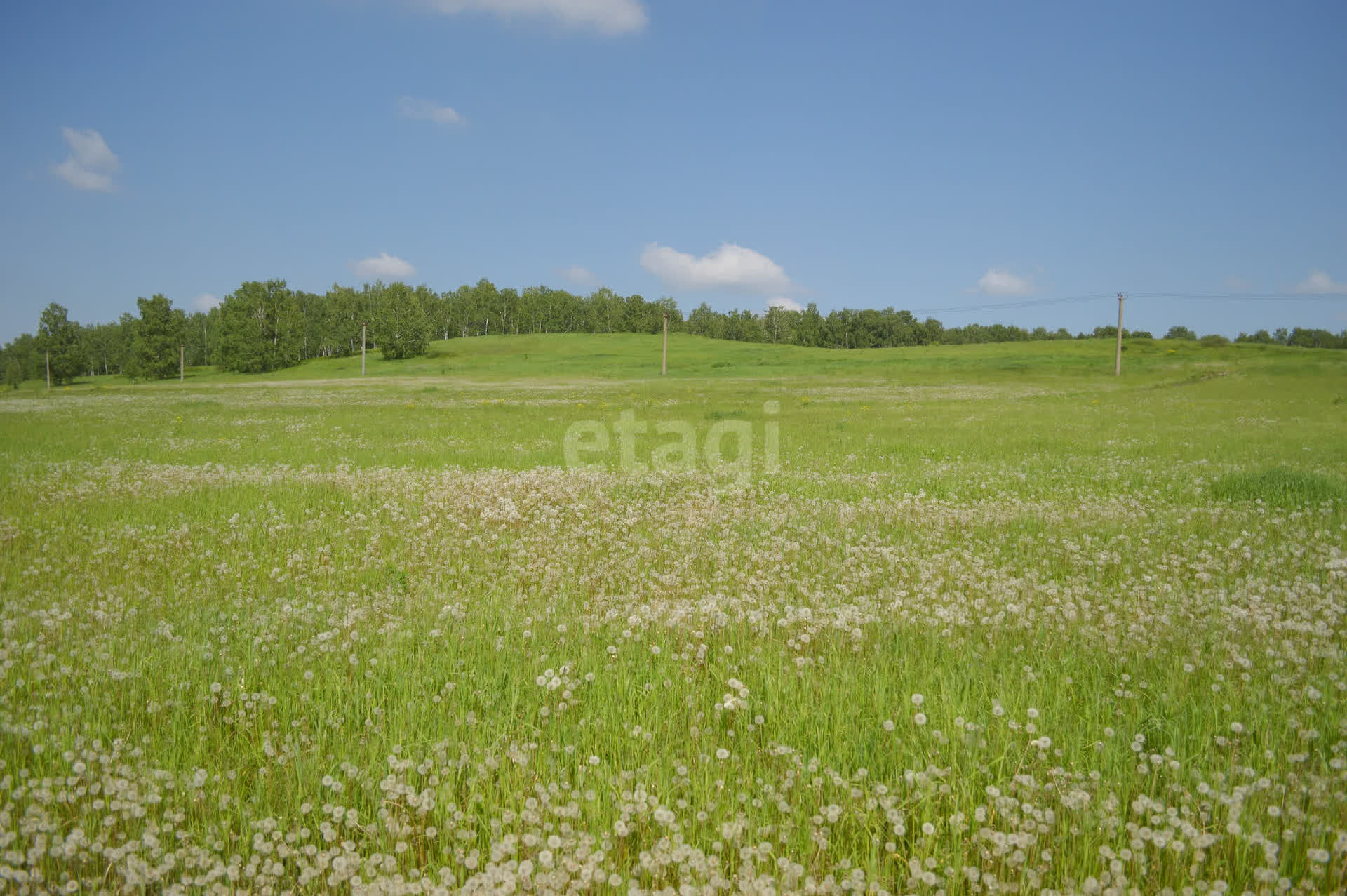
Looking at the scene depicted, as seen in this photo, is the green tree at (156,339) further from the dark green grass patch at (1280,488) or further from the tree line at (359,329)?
the dark green grass patch at (1280,488)

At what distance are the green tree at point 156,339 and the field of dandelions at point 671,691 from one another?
111m

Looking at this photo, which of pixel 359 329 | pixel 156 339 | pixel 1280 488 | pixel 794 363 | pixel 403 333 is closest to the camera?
pixel 1280 488

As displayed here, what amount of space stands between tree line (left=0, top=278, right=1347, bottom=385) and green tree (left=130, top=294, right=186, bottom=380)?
13cm

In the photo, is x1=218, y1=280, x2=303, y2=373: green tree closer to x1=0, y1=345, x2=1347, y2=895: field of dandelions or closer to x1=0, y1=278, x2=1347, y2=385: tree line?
x1=0, y1=278, x2=1347, y2=385: tree line

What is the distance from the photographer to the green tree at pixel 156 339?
101 meters

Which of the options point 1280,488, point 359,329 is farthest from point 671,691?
point 359,329

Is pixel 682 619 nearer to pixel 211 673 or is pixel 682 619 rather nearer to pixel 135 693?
pixel 211 673

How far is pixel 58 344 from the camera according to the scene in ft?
373

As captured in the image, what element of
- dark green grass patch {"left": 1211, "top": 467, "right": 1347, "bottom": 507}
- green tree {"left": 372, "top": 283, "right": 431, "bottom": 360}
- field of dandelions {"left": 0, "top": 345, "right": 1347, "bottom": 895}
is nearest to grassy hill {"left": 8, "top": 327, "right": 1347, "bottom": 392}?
green tree {"left": 372, "top": 283, "right": 431, "bottom": 360}

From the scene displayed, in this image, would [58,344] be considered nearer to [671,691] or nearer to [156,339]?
[156,339]

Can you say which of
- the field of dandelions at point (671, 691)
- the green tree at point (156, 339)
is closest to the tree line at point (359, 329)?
the green tree at point (156, 339)

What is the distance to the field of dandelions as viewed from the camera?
10.3 feet

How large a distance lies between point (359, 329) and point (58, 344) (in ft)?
145

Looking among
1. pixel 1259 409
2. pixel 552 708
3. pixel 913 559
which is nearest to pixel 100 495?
pixel 552 708
